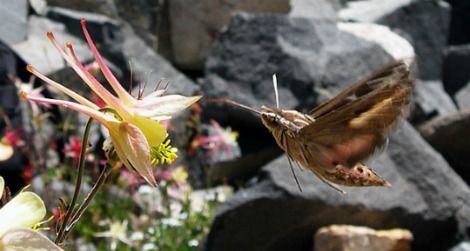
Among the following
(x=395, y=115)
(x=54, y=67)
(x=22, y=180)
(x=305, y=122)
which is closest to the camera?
(x=395, y=115)

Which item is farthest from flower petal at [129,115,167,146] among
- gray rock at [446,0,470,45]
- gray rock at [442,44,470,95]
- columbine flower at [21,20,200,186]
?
gray rock at [446,0,470,45]

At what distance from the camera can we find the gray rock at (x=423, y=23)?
25.8 ft

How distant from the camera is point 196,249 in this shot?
481 cm

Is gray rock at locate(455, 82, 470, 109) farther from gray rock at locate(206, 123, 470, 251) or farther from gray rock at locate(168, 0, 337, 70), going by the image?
gray rock at locate(206, 123, 470, 251)

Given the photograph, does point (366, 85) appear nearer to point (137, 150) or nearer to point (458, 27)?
point (137, 150)

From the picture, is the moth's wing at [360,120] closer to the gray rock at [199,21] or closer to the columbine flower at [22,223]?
the columbine flower at [22,223]

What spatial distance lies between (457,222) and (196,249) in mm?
1417

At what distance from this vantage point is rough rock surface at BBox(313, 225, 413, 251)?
4703mm

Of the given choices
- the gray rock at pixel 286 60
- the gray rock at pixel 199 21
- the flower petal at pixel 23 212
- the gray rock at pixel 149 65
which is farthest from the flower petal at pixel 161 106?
the gray rock at pixel 199 21

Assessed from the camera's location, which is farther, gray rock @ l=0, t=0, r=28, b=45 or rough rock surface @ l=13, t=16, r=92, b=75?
gray rock @ l=0, t=0, r=28, b=45

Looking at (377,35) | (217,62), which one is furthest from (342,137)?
(377,35)

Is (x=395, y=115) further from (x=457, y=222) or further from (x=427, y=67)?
(x=427, y=67)

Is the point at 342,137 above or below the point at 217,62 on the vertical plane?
above

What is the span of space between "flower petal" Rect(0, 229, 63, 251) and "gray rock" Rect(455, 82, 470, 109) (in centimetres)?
704
